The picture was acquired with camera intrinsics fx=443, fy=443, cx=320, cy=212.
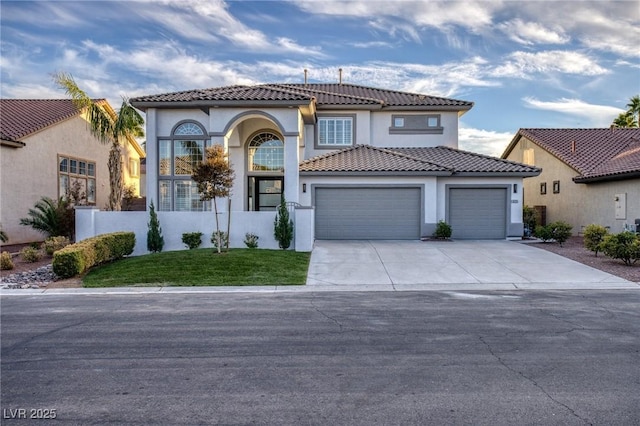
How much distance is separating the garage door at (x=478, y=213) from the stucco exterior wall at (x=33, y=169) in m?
18.9

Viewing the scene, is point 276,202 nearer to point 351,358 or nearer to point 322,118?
point 322,118

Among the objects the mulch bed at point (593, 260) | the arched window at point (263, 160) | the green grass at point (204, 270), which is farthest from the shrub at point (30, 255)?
the mulch bed at point (593, 260)

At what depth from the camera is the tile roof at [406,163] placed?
740 inches

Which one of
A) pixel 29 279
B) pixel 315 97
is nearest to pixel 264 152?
pixel 315 97

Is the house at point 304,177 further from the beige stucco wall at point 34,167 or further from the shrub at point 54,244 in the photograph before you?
the beige stucco wall at point 34,167

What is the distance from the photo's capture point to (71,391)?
4816mm

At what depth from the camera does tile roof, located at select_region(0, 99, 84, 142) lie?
65.8 ft

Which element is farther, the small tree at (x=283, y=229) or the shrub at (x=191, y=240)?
the shrub at (x=191, y=240)

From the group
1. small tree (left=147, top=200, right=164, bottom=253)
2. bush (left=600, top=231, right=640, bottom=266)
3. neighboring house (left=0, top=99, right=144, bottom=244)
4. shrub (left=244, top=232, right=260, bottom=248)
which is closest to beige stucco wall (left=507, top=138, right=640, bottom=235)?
bush (left=600, top=231, right=640, bottom=266)

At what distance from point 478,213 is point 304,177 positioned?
7895 millimetres

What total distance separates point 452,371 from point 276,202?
16455mm

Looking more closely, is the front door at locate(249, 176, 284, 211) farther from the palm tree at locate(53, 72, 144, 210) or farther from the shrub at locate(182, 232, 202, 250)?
the palm tree at locate(53, 72, 144, 210)

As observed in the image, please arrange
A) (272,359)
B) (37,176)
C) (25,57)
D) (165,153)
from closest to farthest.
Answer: (272,359), (25,57), (165,153), (37,176)

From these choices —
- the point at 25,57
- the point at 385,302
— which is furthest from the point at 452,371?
the point at 25,57
